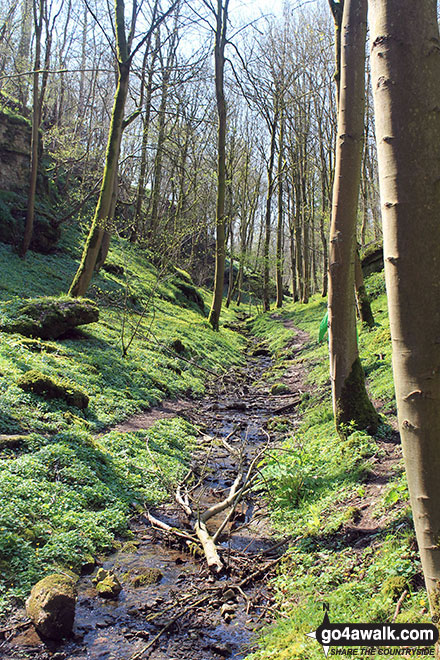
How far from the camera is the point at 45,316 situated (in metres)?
10.5

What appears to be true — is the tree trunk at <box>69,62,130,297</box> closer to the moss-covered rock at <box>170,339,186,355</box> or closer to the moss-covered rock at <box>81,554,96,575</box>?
the moss-covered rock at <box>170,339,186,355</box>

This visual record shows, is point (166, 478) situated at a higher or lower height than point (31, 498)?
lower

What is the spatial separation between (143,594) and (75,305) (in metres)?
8.27

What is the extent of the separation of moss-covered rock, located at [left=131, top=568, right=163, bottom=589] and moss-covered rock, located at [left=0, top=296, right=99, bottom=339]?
6.96m

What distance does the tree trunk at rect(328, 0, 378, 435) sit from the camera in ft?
19.0

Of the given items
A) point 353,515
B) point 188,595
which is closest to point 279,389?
point 353,515

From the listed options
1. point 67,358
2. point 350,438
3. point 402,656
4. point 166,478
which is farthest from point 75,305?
point 402,656

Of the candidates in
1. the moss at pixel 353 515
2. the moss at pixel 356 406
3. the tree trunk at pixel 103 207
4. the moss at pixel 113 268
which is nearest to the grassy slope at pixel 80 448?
the tree trunk at pixel 103 207

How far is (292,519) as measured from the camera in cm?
493

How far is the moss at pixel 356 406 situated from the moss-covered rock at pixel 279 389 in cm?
516

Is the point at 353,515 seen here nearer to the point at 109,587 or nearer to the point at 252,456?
the point at 109,587

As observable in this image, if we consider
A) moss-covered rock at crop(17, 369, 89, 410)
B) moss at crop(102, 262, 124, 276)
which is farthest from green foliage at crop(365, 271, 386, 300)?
moss-covered rock at crop(17, 369, 89, 410)

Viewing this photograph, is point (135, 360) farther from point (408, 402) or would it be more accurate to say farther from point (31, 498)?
point (408, 402)

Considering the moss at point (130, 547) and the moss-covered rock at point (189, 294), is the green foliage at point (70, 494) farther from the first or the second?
the moss-covered rock at point (189, 294)
